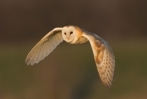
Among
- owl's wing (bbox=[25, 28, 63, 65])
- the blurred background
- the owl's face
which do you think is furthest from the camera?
the blurred background

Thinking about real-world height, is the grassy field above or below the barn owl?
below

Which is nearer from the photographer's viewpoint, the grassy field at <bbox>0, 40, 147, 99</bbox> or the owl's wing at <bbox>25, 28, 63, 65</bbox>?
the owl's wing at <bbox>25, 28, 63, 65</bbox>

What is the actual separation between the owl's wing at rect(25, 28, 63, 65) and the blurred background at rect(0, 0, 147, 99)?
4.01 metres

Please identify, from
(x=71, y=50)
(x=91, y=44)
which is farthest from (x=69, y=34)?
(x=71, y=50)

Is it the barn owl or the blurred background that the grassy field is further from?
the barn owl

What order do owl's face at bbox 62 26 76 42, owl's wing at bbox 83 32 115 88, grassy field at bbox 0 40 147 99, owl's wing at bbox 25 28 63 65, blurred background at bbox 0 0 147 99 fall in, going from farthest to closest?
blurred background at bbox 0 0 147 99 → grassy field at bbox 0 40 147 99 → owl's wing at bbox 25 28 63 65 → owl's face at bbox 62 26 76 42 → owl's wing at bbox 83 32 115 88

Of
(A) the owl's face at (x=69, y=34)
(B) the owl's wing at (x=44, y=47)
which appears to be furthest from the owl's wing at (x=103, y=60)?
(B) the owl's wing at (x=44, y=47)

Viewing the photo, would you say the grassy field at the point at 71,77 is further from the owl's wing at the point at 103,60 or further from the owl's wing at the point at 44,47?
the owl's wing at the point at 103,60

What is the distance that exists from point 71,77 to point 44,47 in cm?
564

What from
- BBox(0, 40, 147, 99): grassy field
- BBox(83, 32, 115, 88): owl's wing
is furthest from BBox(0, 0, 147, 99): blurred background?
BBox(83, 32, 115, 88): owl's wing

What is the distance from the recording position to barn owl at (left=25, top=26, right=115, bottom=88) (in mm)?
6332

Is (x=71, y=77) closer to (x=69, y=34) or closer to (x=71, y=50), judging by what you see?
(x=71, y=50)
